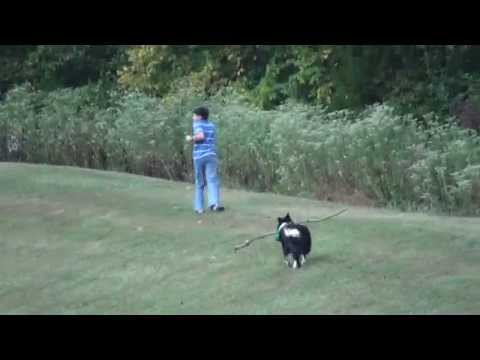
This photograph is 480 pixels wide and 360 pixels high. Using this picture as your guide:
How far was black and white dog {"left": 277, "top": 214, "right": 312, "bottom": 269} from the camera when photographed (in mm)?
12500

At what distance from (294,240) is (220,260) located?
1.58 metres

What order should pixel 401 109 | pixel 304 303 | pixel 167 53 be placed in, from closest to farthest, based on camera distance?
pixel 304 303
pixel 401 109
pixel 167 53

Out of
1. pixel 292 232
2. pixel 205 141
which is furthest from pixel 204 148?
pixel 292 232

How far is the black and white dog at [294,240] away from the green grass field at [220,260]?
0.66 ft

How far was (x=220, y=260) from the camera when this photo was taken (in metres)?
13.8

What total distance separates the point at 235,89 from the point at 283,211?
1136 cm

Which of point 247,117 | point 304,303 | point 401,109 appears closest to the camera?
point 304,303

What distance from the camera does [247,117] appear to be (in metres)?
22.2

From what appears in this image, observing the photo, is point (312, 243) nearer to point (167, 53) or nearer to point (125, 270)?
point (125, 270)

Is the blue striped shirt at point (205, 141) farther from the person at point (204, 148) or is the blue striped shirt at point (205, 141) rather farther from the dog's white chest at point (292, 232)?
the dog's white chest at point (292, 232)

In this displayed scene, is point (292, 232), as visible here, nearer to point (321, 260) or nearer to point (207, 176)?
point (321, 260)

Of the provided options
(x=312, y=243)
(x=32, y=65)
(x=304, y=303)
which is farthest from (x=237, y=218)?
(x=32, y=65)

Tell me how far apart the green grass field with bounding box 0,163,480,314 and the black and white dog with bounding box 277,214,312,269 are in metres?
0.20

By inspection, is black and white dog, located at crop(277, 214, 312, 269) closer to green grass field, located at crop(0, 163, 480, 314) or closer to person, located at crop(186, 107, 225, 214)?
green grass field, located at crop(0, 163, 480, 314)
